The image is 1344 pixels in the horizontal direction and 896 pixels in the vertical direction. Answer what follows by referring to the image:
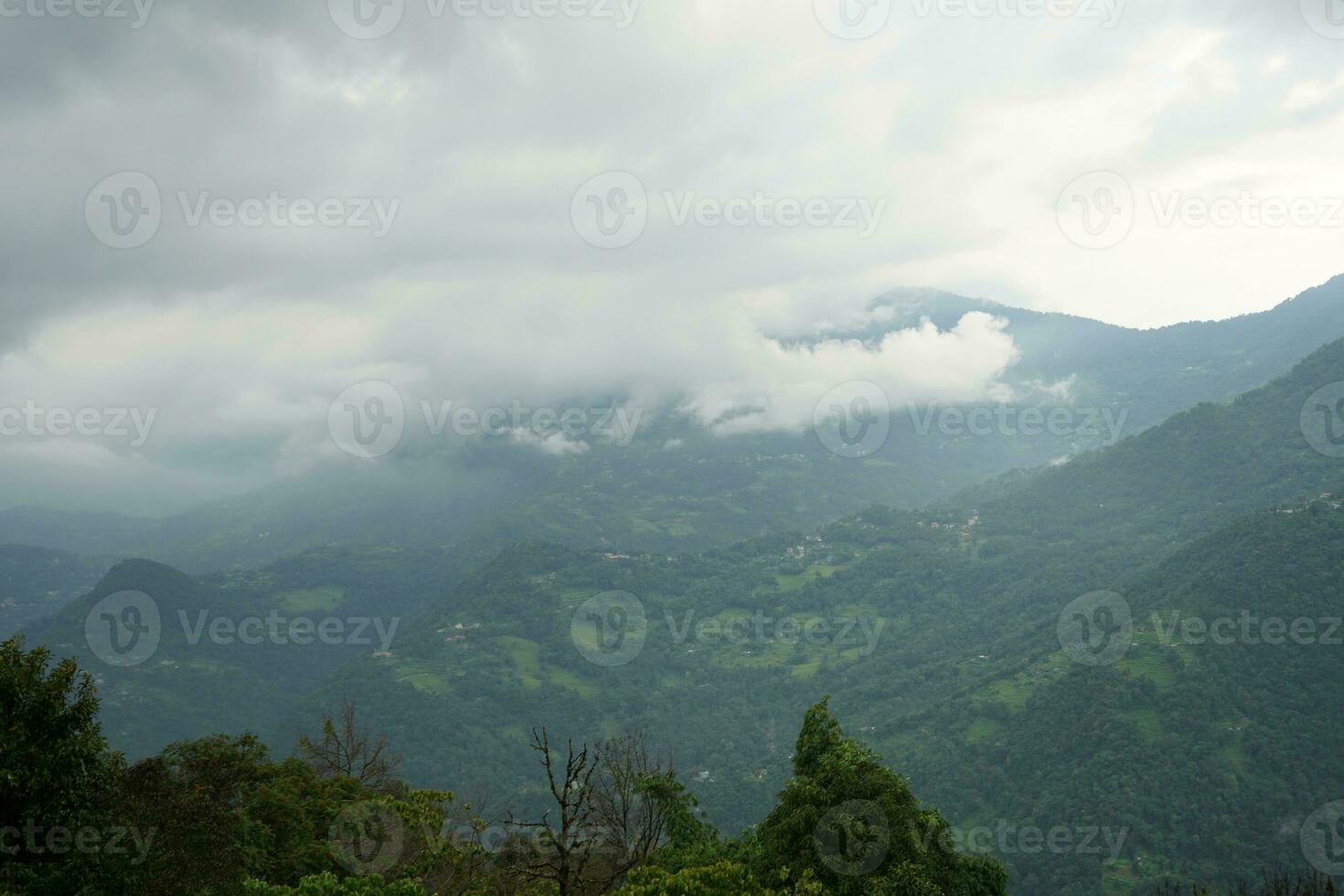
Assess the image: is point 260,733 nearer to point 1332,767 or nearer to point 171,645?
point 171,645

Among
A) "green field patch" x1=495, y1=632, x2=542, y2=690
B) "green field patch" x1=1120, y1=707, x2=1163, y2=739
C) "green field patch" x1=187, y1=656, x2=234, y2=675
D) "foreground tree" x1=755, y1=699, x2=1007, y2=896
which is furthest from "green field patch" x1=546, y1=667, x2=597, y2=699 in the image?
"foreground tree" x1=755, y1=699, x2=1007, y2=896

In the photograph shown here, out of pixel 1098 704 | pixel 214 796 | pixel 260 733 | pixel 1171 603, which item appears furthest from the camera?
pixel 260 733

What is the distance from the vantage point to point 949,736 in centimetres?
11488

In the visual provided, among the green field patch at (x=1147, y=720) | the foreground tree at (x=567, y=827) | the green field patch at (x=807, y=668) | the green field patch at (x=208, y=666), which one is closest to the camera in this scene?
the foreground tree at (x=567, y=827)

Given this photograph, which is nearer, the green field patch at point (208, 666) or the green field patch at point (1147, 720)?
the green field patch at point (1147, 720)

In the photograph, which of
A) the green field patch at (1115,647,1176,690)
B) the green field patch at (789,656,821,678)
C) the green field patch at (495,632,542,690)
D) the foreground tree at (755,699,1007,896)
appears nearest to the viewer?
the foreground tree at (755,699,1007,896)

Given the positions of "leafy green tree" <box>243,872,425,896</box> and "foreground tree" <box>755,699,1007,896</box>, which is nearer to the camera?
"leafy green tree" <box>243,872,425,896</box>

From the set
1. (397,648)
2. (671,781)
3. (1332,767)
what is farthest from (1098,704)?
(397,648)

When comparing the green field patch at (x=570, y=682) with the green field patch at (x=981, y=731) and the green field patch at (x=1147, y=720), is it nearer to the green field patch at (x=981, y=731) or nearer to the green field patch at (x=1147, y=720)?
the green field patch at (x=981, y=731)

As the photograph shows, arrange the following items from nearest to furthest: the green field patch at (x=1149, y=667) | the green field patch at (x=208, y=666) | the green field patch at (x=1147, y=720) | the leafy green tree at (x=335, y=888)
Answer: the leafy green tree at (x=335, y=888) < the green field patch at (x=1147, y=720) < the green field patch at (x=1149, y=667) < the green field patch at (x=208, y=666)

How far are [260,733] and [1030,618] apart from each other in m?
170

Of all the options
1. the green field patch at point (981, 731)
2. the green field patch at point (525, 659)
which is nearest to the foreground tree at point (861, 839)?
the green field patch at point (981, 731)

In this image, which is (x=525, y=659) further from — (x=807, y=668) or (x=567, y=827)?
(x=567, y=827)

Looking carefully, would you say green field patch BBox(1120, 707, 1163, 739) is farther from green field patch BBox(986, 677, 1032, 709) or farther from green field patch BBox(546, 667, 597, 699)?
green field patch BBox(546, 667, 597, 699)
